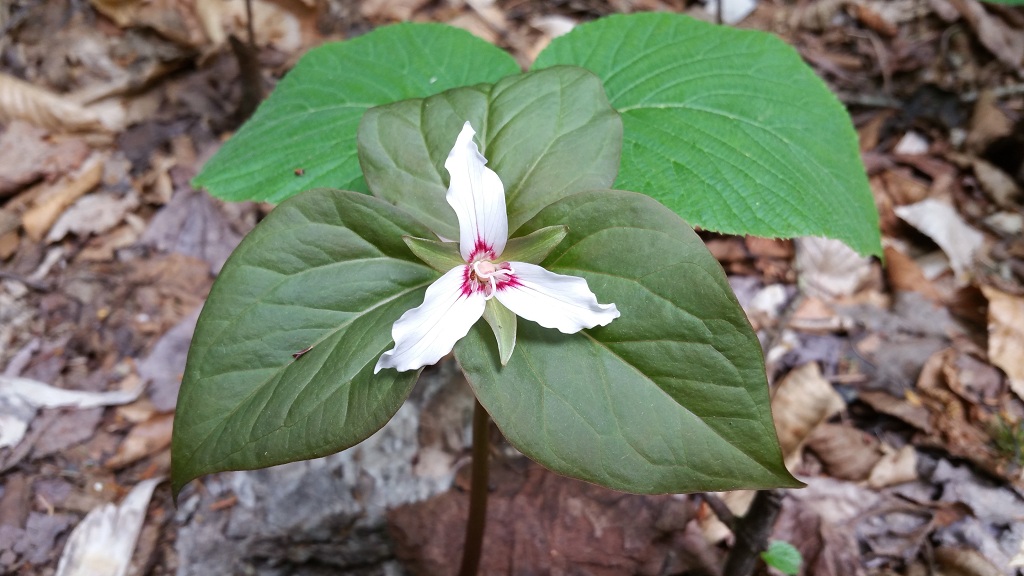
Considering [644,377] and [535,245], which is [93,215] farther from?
[644,377]

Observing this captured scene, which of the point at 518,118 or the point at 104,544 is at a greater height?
the point at 518,118

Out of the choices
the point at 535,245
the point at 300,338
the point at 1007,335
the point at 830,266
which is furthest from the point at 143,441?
the point at 1007,335

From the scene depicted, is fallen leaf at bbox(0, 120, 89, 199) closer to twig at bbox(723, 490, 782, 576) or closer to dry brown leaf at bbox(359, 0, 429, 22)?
dry brown leaf at bbox(359, 0, 429, 22)

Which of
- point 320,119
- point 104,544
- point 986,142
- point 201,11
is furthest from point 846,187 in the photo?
point 201,11

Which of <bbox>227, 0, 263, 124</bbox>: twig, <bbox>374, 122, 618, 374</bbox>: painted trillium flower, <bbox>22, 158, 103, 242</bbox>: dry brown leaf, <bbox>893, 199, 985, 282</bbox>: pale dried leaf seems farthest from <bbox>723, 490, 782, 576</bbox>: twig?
<bbox>22, 158, 103, 242</bbox>: dry brown leaf

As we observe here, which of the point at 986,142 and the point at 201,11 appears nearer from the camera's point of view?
the point at 986,142

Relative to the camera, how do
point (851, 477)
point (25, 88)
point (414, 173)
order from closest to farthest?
point (414, 173)
point (851, 477)
point (25, 88)

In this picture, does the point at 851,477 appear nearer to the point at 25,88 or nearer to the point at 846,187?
the point at 846,187
